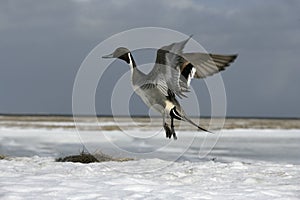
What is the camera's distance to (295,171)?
28.6 ft

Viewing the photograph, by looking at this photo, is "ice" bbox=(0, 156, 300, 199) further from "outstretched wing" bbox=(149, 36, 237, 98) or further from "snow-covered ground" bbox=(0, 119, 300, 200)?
"outstretched wing" bbox=(149, 36, 237, 98)

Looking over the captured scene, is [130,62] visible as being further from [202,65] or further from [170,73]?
[202,65]

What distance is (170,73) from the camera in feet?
22.9

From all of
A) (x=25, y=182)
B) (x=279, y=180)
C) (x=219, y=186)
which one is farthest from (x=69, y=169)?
(x=279, y=180)

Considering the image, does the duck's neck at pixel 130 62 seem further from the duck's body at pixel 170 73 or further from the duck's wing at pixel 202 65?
the duck's wing at pixel 202 65

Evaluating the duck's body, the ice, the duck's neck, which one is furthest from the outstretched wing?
the ice

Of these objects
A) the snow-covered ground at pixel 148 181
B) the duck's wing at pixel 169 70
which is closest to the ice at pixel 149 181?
the snow-covered ground at pixel 148 181

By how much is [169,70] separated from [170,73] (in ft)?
0.21

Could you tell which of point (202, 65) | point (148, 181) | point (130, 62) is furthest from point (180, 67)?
point (148, 181)

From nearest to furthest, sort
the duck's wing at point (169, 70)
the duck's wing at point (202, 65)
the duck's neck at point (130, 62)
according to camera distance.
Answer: the duck's wing at point (169, 70) → the duck's wing at point (202, 65) → the duck's neck at point (130, 62)

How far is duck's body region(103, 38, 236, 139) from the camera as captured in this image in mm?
6875

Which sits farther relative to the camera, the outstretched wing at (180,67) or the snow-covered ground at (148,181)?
the outstretched wing at (180,67)

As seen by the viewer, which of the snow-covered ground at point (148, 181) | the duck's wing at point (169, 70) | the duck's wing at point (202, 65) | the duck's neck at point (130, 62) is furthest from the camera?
the duck's neck at point (130, 62)

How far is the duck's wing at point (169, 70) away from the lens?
268 inches
